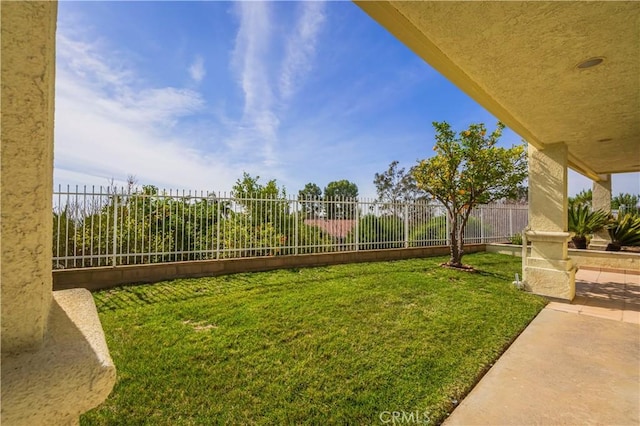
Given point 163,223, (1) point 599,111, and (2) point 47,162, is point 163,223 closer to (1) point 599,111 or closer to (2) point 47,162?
(2) point 47,162

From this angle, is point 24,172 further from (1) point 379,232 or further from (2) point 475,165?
(1) point 379,232

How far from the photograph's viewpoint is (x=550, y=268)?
554cm

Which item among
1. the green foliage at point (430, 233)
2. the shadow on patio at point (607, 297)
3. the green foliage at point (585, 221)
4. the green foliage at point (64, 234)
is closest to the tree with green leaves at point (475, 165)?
the green foliage at point (430, 233)

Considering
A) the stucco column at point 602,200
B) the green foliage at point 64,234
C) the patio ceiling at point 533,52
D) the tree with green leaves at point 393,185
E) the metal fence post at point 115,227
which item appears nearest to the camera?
the patio ceiling at point 533,52

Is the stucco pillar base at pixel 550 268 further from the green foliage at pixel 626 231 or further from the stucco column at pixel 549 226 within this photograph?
the green foliage at pixel 626 231

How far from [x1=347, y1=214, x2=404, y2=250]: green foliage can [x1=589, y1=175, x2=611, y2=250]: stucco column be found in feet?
22.6

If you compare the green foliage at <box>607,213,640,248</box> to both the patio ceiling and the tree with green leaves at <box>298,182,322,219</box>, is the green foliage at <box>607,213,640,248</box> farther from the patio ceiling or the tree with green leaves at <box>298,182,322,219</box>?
the tree with green leaves at <box>298,182,322,219</box>

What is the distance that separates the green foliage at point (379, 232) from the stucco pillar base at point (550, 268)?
12.8ft

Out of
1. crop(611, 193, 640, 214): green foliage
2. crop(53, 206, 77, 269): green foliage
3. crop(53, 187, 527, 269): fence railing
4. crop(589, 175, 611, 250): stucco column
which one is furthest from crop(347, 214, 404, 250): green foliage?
crop(611, 193, 640, 214): green foliage

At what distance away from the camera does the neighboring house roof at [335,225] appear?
26.5 feet

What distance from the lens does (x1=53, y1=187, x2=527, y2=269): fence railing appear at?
18.2ft

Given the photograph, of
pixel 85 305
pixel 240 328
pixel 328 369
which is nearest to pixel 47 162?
pixel 85 305

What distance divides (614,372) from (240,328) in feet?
12.8

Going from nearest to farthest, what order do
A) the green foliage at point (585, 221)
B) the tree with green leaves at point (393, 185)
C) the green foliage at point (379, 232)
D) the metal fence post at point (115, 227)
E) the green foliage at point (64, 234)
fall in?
the green foliage at point (64, 234), the metal fence post at point (115, 227), the green foliage at point (379, 232), the green foliage at point (585, 221), the tree with green leaves at point (393, 185)
